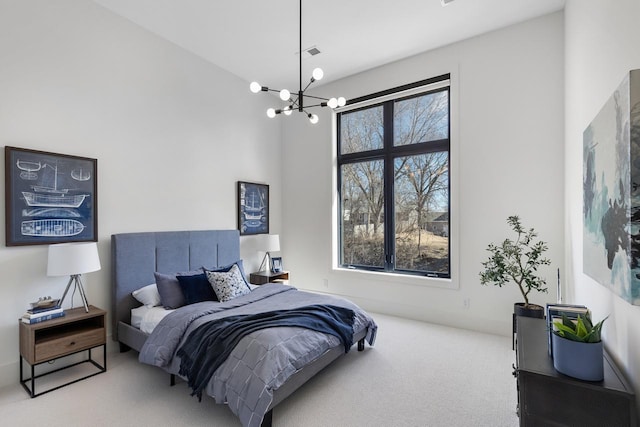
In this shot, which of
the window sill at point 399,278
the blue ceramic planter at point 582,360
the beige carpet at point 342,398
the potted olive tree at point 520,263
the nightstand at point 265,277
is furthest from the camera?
the nightstand at point 265,277

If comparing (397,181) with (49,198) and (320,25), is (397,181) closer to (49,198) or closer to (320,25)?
(320,25)

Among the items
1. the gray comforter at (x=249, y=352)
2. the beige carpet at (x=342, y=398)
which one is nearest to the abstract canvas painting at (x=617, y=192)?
the beige carpet at (x=342, y=398)

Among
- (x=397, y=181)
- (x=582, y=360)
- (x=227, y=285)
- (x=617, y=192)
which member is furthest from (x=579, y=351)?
(x=397, y=181)

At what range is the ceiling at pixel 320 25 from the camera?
3.07 m

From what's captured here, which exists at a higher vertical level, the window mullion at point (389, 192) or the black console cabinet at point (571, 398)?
the window mullion at point (389, 192)

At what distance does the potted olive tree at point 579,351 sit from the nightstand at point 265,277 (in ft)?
11.5

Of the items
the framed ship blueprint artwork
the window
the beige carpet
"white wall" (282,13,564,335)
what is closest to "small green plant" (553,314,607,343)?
the beige carpet

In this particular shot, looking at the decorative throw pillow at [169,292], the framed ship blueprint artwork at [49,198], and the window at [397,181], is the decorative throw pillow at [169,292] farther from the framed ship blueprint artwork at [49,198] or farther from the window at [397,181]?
the window at [397,181]

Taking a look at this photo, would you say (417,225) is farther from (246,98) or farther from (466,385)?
(246,98)

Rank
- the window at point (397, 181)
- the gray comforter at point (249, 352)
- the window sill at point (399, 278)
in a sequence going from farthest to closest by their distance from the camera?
the window at point (397, 181), the window sill at point (399, 278), the gray comforter at point (249, 352)

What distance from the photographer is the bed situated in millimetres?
1951

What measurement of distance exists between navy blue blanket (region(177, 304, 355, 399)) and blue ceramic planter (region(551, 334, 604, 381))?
1590 mm

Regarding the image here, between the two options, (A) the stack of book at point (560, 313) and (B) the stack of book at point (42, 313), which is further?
(B) the stack of book at point (42, 313)

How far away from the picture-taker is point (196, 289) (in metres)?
3.13
